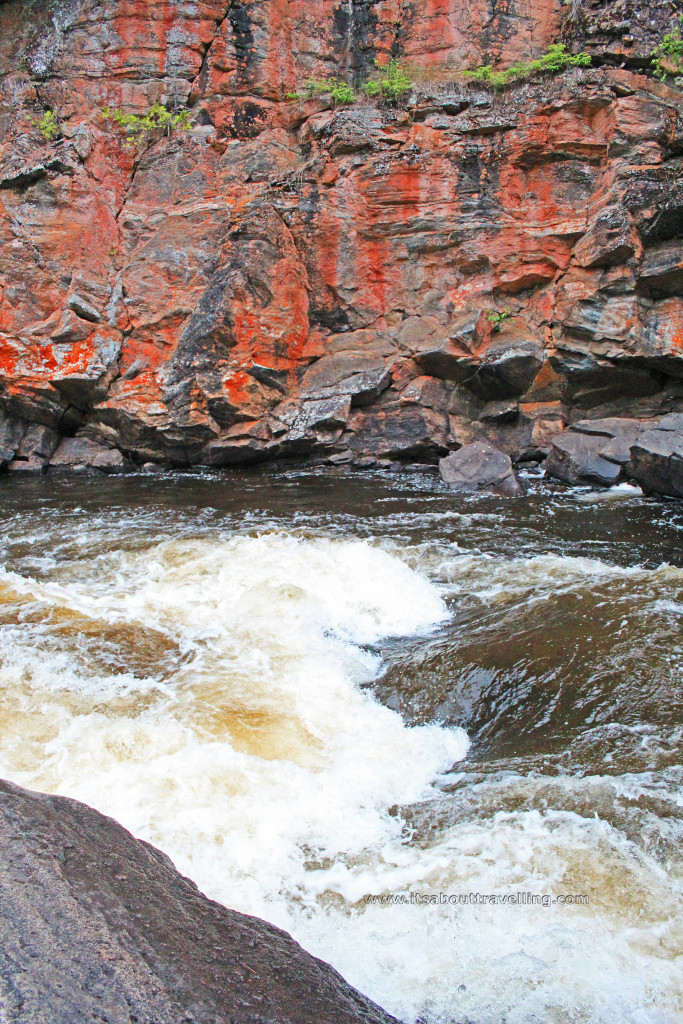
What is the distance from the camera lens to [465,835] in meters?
2.82

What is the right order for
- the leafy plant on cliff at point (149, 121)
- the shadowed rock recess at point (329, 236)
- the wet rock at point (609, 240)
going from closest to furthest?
the wet rock at point (609, 240) < the shadowed rock recess at point (329, 236) < the leafy plant on cliff at point (149, 121)

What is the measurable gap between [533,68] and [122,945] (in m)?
14.8

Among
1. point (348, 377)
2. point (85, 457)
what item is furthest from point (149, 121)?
point (85, 457)

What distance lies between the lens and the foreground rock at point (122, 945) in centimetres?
131

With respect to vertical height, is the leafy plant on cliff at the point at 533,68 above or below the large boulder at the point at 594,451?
above

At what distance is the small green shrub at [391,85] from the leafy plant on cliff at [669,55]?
4665 mm

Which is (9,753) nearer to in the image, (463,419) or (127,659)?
(127,659)

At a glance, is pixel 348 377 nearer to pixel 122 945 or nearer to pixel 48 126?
pixel 48 126

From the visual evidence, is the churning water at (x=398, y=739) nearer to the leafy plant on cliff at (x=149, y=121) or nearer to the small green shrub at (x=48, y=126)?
the small green shrub at (x=48, y=126)

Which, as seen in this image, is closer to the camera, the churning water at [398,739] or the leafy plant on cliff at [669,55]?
the churning water at [398,739]

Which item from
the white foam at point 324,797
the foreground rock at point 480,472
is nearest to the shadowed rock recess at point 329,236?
the foreground rock at point 480,472

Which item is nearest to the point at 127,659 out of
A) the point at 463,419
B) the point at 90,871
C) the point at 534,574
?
the point at 90,871

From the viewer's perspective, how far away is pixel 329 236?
1205cm

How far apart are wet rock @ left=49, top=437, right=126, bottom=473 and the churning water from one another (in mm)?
4897
